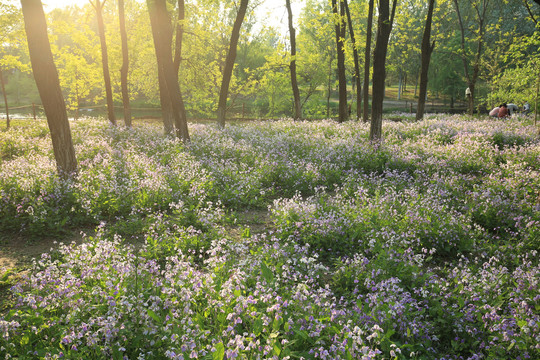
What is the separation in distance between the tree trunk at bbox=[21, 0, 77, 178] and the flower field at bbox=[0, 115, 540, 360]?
754mm

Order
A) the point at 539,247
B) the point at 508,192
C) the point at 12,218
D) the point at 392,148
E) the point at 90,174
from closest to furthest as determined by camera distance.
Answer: the point at 539,247
the point at 12,218
the point at 508,192
the point at 90,174
the point at 392,148

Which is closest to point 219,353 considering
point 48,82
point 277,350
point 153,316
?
point 277,350

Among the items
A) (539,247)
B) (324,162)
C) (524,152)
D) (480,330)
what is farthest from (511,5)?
(480,330)

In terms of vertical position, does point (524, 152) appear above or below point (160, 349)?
above

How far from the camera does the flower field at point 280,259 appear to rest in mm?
3609

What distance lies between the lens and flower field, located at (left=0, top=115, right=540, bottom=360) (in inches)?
142

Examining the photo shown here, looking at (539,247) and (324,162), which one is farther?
(324,162)

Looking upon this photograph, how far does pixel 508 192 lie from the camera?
27.8 ft

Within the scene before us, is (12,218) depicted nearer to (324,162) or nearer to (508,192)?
(324,162)

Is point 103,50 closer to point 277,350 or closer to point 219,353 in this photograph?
point 219,353

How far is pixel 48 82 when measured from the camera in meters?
8.86

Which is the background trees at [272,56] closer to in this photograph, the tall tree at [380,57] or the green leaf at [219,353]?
the tall tree at [380,57]

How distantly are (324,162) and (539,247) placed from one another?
663 cm

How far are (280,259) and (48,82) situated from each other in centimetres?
802
